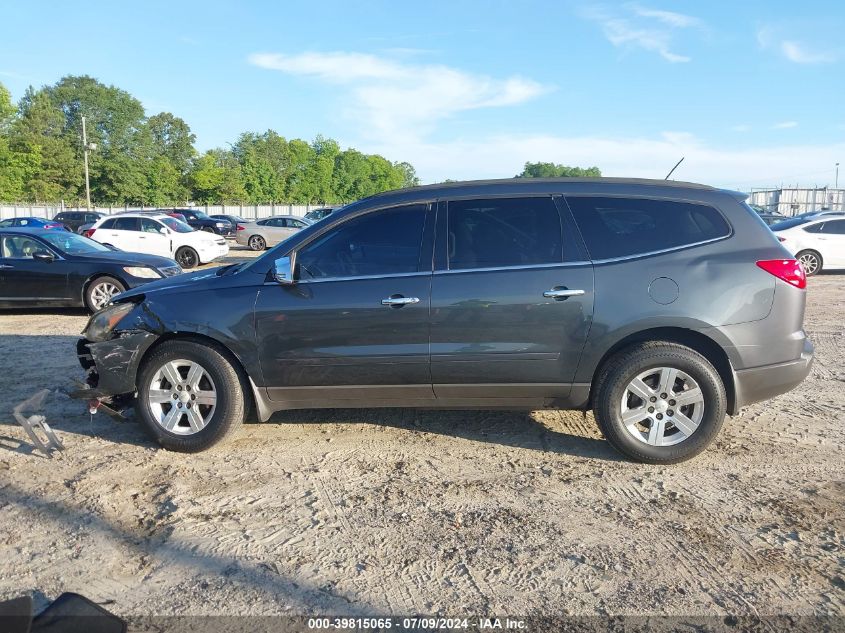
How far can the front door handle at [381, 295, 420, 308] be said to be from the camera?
426 cm

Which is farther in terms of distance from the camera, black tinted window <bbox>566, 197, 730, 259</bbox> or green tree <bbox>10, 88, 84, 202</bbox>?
green tree <bbox>10, 88, 84, 202</bbox>

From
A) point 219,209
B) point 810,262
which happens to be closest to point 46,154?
point 219,209

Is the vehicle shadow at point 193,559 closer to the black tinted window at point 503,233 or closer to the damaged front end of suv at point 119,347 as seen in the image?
the damaged front end of suv at point 119,347

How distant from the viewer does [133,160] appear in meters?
68.0

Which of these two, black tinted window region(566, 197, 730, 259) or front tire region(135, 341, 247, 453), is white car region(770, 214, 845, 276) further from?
front tire region(135, 341, 247, 453)

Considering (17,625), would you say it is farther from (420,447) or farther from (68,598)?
(420,447)

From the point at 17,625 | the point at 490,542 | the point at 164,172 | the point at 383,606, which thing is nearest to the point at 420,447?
the point at 490,542

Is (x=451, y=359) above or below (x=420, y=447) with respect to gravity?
above

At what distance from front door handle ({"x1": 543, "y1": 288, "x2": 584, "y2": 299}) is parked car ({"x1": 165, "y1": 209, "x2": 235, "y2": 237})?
35.2 meters

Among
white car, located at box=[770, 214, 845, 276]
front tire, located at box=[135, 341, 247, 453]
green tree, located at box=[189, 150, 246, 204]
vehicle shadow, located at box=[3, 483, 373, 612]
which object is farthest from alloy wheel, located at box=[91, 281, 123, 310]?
green tree, located at box=[189, 150, 246, 204]

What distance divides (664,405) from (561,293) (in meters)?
1.01

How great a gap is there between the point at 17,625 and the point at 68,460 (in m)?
2.21

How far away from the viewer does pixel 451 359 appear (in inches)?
168

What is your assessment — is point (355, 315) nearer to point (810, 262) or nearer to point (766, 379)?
point (766, 379)
